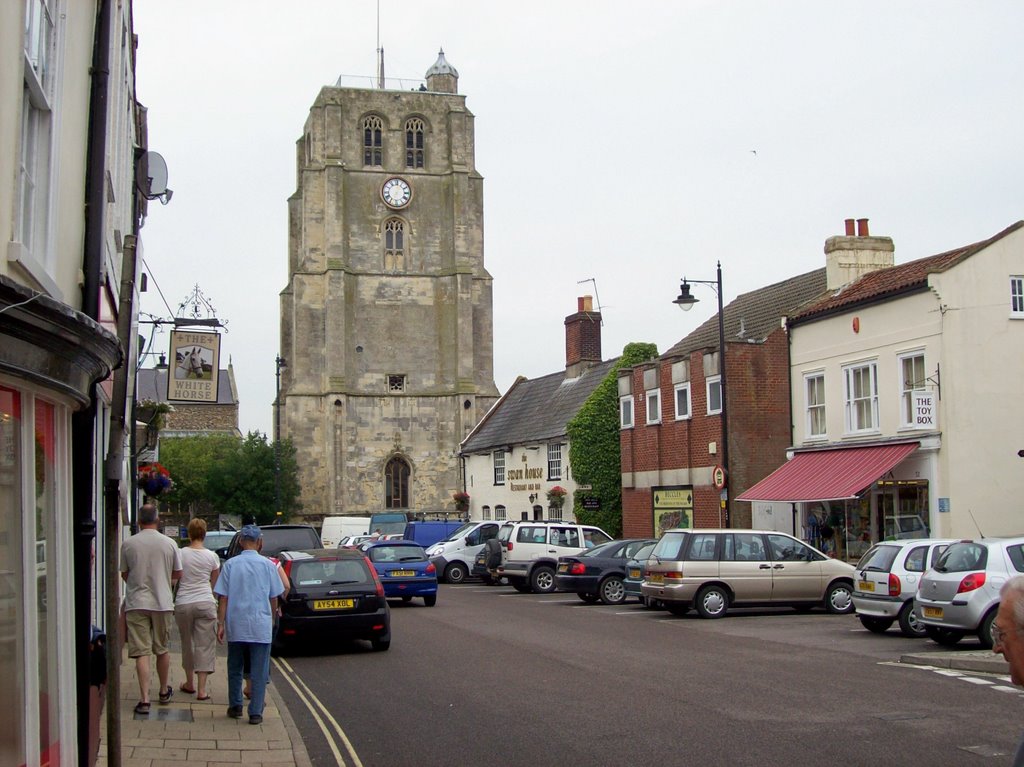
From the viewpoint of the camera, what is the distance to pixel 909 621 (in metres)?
17.8

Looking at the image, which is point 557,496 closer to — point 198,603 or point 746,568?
point 746,568

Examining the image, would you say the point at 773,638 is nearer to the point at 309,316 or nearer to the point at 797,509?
the point at 797,509

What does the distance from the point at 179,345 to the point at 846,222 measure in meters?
22.6

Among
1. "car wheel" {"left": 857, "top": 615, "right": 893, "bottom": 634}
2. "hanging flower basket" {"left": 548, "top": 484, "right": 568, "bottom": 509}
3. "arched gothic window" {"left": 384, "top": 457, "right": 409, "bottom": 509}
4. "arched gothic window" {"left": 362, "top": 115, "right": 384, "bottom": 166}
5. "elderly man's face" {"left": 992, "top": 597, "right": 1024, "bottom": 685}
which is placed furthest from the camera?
"arched gothic window" {"left": 362, "top": 115, "right": 384, "bottom": 166}

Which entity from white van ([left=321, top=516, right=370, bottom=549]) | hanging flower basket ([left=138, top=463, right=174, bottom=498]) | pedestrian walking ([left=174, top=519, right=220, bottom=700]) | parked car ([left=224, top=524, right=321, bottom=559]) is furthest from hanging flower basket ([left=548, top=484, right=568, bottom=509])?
pedestrian walking ([left=174, top=519, right=220, bottom=700])

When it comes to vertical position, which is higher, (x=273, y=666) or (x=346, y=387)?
(x=346, y=387)

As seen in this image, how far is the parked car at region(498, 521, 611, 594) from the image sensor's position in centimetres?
3020

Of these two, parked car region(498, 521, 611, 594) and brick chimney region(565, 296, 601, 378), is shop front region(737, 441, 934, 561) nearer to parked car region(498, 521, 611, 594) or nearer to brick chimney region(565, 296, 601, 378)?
parked car region(498, 521, 611, 594)

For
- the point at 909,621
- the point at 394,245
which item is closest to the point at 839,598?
the point at 909,621

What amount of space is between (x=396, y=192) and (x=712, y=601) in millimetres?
55318

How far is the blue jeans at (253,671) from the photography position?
10.7 meters

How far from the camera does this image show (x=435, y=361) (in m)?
73.0

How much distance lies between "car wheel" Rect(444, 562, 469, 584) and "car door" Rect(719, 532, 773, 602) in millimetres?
16021

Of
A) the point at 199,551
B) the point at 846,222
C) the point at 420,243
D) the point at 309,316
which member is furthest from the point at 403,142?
the point at 199,551
